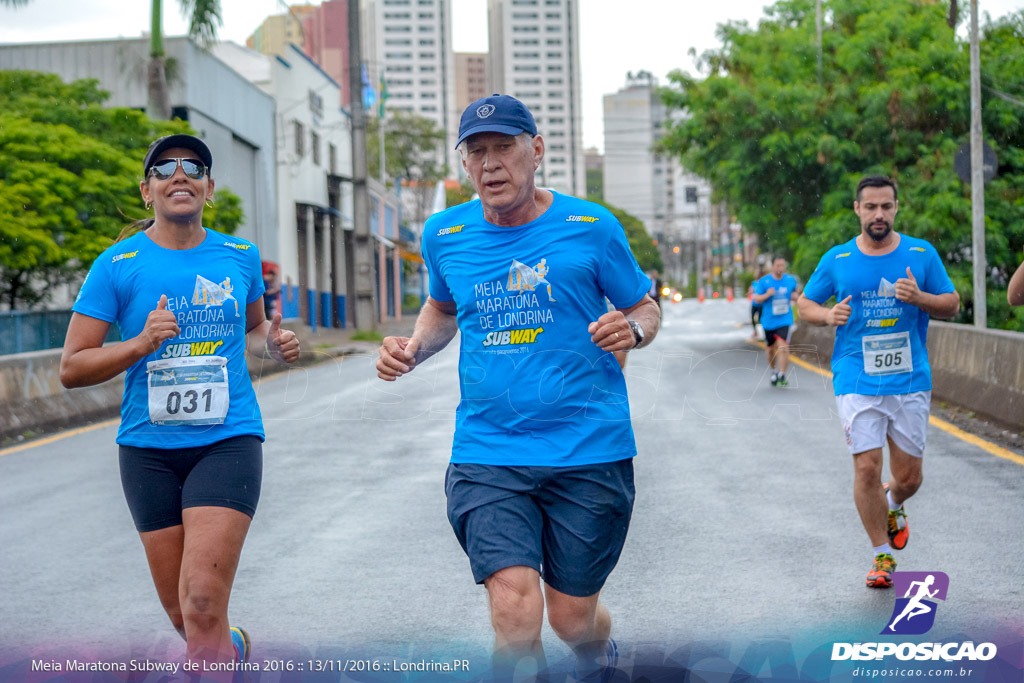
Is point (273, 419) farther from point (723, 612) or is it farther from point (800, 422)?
point (723, 612)

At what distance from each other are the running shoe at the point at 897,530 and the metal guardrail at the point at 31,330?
13.8m

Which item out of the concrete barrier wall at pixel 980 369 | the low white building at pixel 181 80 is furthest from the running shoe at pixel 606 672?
the low white building at pixel 181 80

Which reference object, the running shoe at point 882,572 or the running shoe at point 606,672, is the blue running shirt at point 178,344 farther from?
the running shoe at point 882,572

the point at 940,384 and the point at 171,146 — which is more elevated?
the point at 171,146

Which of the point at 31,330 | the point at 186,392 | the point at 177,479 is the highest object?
the point at 186,392

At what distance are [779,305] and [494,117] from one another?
46.5 ft

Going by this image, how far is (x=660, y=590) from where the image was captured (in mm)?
5992

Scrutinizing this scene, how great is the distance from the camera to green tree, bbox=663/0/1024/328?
21.5 meters

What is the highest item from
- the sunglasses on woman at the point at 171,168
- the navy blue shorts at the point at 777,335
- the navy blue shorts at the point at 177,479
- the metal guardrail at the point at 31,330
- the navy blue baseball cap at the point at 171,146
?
the navy blue baseball cap at the point at 171,146

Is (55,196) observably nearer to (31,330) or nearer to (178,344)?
(31,330)

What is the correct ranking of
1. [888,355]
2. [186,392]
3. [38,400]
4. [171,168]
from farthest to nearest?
[38,400]
[888,355]
[171,168]
[186,392]

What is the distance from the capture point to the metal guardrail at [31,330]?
18.3 metres

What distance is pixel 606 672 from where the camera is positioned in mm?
4074

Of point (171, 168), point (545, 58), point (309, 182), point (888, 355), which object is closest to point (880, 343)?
point (888, 355)
